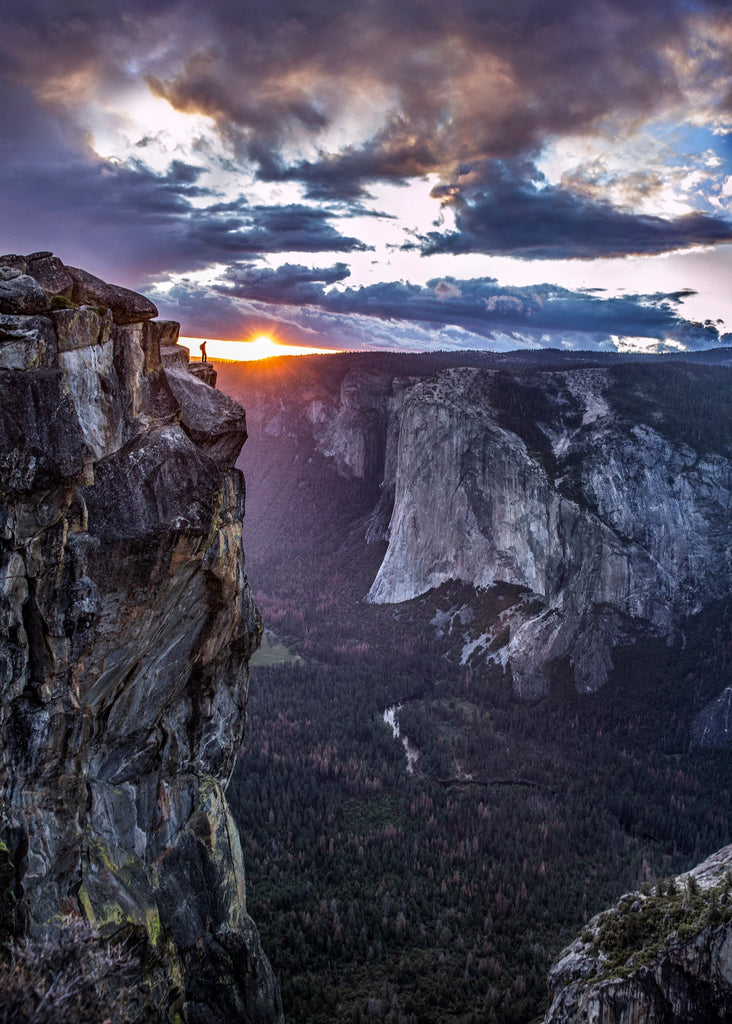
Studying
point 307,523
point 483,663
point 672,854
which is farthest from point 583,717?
point 307,523

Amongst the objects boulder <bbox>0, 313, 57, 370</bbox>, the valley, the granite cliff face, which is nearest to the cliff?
the valley

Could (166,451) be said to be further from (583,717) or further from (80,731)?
(583,717)

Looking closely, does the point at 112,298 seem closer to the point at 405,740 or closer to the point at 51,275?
the point at 51,275

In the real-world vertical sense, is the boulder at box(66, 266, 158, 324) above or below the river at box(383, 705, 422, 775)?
above

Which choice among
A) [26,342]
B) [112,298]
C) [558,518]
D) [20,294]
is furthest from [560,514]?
[26,342]

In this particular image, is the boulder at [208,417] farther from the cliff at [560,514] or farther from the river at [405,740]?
the cliff at [560,514]

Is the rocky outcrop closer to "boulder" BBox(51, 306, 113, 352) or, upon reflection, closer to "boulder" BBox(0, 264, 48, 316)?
"boulder" BBox(51, 306, 113, 352)

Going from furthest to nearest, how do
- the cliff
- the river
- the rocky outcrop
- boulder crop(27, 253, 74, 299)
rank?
the cliff → the river → the rocky outcrop → boulder crop(27, 253, 74, 299)
